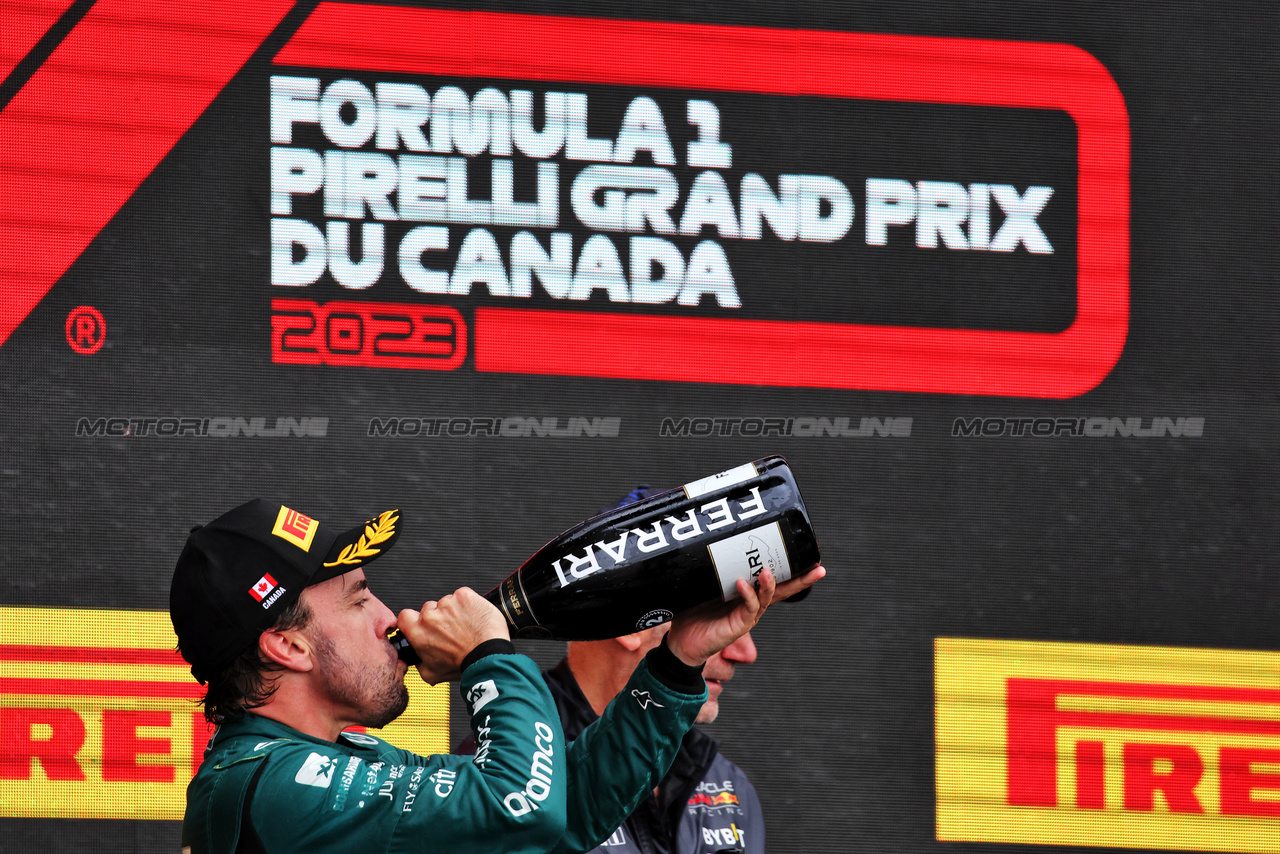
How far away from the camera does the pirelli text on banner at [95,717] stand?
93.4 inches

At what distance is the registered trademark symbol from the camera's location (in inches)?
98.3

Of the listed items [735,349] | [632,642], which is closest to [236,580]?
[632,642]

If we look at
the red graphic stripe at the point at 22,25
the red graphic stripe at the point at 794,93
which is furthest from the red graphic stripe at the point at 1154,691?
the red graphic stripe at the point at 22,25

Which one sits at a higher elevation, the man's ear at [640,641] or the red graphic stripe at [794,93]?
the red graphic stripe at [794,93]

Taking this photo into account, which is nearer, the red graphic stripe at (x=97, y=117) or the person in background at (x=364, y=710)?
the person in background at (x=364, y=710)

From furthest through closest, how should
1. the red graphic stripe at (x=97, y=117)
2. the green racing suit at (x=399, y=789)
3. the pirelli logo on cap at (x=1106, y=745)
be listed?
the pirelli logo on cap at (x=1106, y=745) < the red graphic stripe at (x=97, y=117) < the green racing suit at (x=399, y=789)

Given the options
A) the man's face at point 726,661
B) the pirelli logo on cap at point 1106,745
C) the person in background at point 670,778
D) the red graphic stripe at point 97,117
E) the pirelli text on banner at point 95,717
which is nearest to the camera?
the person in background at point 670,778

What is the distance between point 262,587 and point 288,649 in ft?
0.23

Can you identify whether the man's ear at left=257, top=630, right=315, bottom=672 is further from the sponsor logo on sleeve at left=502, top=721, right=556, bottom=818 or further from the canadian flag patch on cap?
the sponsor logo on sleeve at left=502, top=721, right=556, bottom=818

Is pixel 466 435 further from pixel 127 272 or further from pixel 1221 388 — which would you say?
pixel 1221 388

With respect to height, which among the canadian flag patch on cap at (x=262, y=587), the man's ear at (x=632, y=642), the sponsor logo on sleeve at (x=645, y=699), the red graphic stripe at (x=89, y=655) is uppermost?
the canadian flag patch on cap at (x=262, y=587)

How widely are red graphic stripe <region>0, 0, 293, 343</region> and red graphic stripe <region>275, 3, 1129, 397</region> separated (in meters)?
0.16

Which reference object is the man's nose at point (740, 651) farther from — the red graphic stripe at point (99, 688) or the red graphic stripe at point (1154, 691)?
the red graphic stripe at point (99, 688)

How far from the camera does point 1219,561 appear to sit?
2.73 metres
